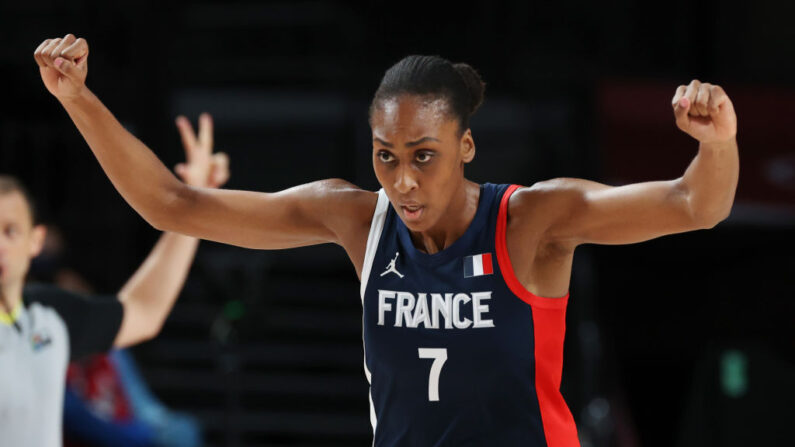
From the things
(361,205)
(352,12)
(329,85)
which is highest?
(352,12)

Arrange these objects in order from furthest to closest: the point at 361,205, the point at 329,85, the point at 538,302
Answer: the point at 329,85 → the point at 361,205 → the point at 538,302

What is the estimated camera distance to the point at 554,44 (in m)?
8.37

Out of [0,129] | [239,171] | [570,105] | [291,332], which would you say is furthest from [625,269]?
[0,129]

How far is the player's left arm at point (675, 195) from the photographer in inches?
86.6

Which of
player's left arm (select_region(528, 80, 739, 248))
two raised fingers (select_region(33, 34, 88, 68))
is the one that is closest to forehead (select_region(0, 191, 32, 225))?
two raised fingers (select_region(33, 34, 88, 68))

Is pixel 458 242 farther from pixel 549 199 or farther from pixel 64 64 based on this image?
pixel 64 64

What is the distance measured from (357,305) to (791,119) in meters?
3.26

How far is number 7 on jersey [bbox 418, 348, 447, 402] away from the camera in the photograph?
239 centimetres

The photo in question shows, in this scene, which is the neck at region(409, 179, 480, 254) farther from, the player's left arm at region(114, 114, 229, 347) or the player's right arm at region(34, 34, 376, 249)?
the player's left arm at region(114, 114, 229, 347)

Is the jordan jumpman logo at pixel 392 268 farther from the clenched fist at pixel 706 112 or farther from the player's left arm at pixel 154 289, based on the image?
the player's left arm at pixel 154 289

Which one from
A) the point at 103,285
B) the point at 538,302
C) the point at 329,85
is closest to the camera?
the point at 538,302

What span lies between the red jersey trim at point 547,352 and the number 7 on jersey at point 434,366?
8.4 inches

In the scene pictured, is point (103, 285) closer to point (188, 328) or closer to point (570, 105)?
point (188, 328)

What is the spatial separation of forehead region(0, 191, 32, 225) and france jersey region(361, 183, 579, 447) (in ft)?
4.74
